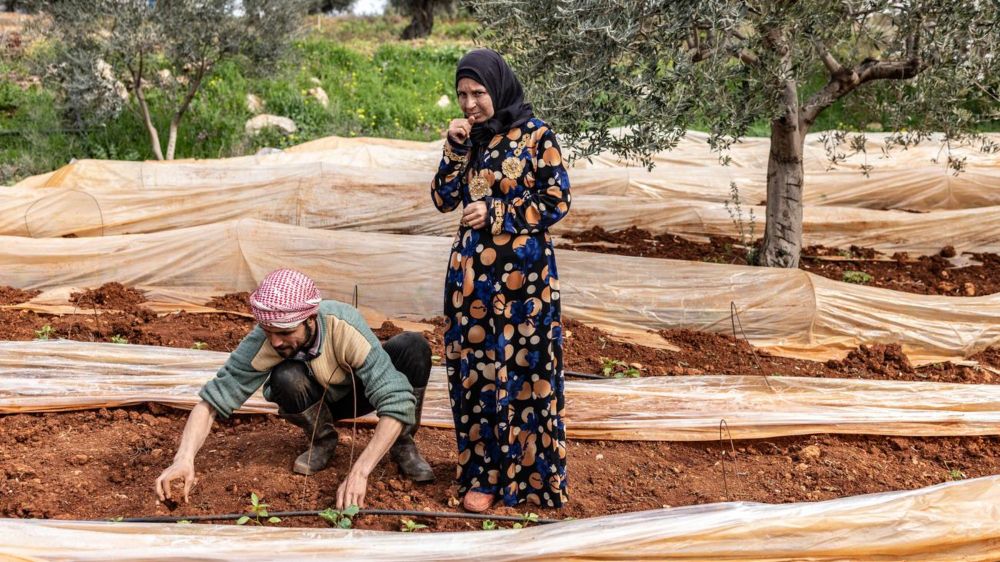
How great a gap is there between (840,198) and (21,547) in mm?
7703

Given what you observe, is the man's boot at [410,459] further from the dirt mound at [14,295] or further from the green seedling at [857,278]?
the green seedling at [857,278]

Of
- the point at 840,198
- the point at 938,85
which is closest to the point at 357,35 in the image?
the point at 840,198

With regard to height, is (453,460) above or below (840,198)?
below

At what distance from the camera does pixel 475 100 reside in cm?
332

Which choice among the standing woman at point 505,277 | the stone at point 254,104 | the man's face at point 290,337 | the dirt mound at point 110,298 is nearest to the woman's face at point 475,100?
the standing woman at point 505,277

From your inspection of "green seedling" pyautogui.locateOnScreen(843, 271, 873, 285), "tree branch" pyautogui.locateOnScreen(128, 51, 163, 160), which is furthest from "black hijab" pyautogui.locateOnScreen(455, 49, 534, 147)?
"tree branch" pyautogui.locateOnScreen(128, 51, 163, 160)

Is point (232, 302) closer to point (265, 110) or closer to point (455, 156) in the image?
point (455, 156)

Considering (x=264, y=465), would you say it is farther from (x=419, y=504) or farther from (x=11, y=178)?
(x=11, y=178)

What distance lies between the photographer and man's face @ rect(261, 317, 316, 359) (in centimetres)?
333

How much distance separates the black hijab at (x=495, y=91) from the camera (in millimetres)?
3254

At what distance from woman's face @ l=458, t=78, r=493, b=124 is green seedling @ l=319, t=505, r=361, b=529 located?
1435 mm

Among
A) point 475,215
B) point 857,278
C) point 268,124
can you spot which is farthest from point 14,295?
point 268,124

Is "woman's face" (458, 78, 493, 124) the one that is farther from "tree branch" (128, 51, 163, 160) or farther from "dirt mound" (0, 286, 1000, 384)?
"tree branch" (128, 51, 163, 160)

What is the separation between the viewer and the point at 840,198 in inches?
351
